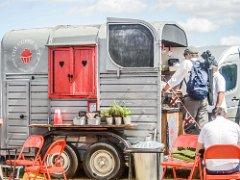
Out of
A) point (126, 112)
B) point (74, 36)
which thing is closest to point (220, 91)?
point (126, 112)

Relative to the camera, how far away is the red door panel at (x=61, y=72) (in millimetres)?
10211

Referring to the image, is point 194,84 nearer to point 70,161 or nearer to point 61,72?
point 61,72

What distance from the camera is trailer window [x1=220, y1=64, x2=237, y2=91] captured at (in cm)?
1279

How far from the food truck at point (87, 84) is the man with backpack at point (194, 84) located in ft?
1.15

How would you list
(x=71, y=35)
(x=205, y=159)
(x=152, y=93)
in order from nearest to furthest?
(x=205, y=159)
(x=152, y=93)
(x=71, y=35)

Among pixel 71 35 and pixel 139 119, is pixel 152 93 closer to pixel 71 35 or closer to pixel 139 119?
pixel 139 119

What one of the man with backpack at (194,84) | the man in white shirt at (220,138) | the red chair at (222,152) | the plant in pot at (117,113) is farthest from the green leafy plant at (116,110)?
the red chair at (222,152)

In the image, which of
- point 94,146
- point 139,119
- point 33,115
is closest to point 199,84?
point 139,119

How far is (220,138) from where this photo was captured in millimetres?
6848

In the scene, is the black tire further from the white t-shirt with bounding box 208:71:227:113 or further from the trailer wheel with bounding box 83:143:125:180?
the white t-shirt with bounding box 208:71:227:113

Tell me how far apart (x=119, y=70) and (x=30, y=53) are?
1764 mm

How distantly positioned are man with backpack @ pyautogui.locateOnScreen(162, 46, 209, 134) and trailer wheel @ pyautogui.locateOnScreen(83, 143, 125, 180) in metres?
1.40

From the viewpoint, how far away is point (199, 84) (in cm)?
979

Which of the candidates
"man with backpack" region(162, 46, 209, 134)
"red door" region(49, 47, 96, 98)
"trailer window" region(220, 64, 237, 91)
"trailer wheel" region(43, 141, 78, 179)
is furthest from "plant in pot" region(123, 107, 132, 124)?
"trailer window" region(220, 64, 237, 91)
